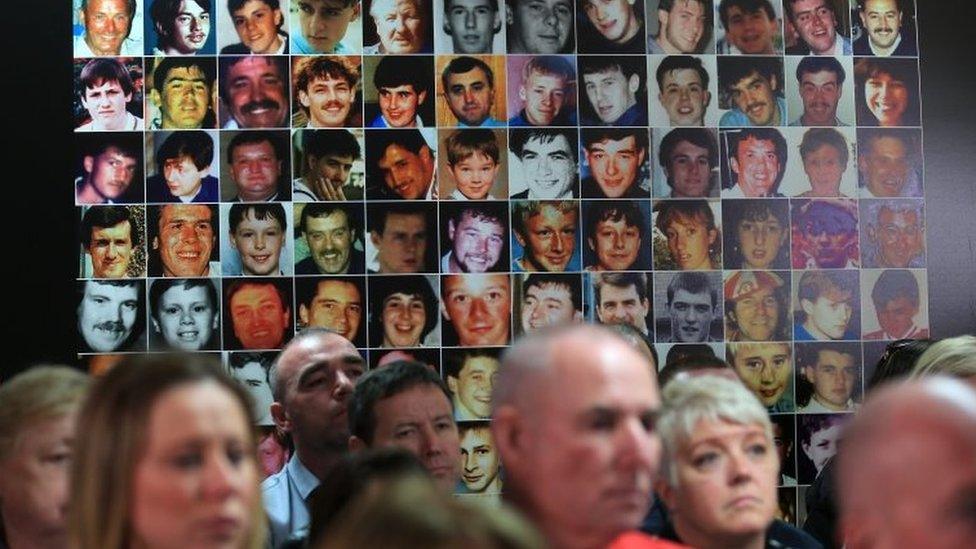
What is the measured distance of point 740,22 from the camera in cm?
559

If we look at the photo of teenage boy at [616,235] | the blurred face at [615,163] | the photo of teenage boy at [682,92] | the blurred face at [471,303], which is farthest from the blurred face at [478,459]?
the photo of teenage boy at [682,92]

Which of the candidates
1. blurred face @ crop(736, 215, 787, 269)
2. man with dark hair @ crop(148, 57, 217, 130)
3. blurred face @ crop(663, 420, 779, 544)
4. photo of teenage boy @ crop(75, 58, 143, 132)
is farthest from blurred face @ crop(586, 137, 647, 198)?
blurred face @ crop(663, 420, 779, 544)

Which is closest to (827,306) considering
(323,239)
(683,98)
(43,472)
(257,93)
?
(683,98)

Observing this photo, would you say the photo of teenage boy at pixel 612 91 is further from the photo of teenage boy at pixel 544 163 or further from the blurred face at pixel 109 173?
the blurred face at pixel 109 173

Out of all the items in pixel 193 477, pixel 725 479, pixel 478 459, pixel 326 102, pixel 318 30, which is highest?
pixel 318 30

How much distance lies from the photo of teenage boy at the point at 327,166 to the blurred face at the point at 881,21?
1.93 m

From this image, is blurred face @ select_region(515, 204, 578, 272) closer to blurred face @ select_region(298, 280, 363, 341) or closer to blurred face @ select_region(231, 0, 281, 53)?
blurred face @ select_region(298, 280, 363, 341)

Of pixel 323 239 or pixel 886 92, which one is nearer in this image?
pixel 323 239

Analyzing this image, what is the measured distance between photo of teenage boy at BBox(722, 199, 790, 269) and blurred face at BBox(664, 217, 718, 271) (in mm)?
89

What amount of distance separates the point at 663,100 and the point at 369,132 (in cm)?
107

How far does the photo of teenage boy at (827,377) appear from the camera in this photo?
5602 millimetres

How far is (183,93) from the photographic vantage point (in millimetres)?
5328

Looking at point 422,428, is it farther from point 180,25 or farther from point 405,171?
point 180,25

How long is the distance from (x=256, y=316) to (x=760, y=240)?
6.03 ft
